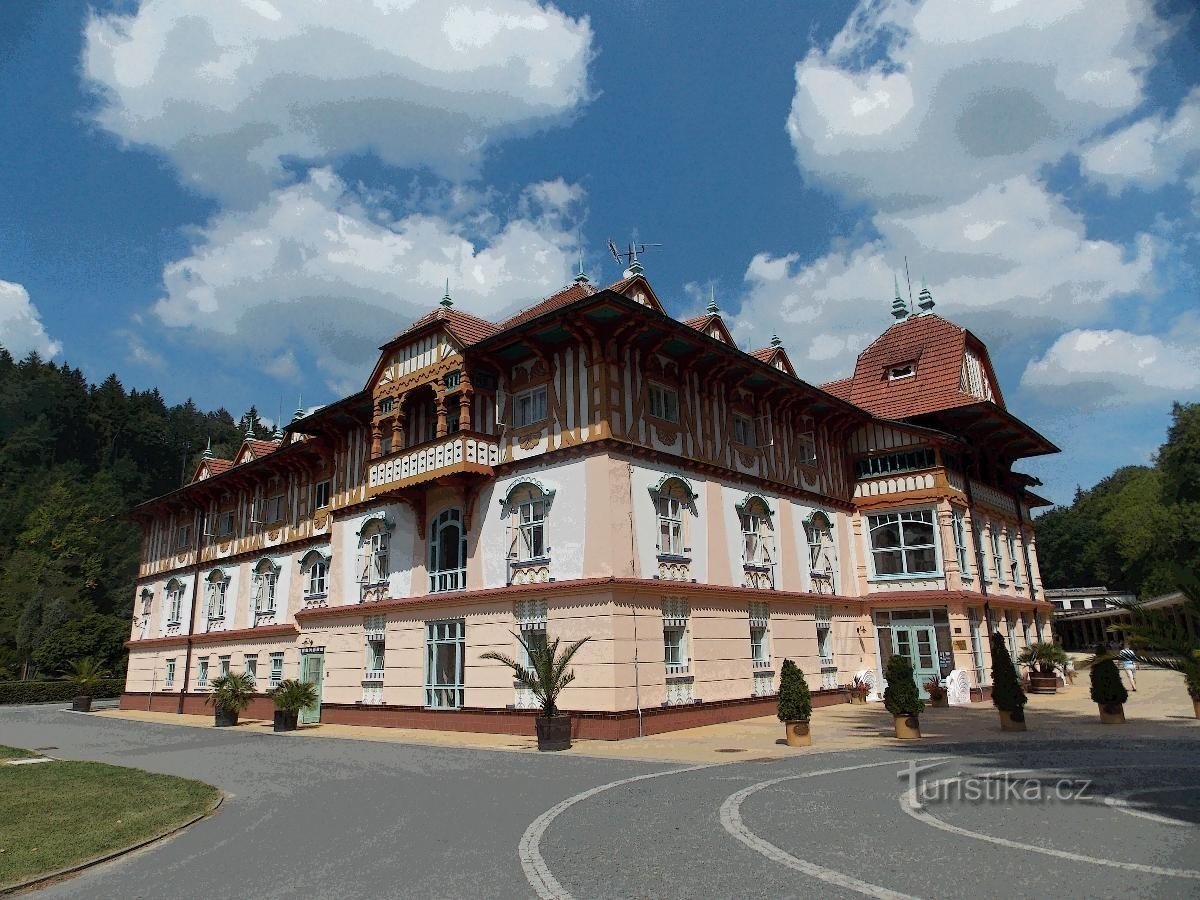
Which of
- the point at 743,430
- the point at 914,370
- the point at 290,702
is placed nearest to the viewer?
the point at 290,702

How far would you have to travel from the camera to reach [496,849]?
26.3 feet

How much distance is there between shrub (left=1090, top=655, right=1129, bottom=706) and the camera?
1783cm

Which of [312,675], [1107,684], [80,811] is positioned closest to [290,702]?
[312,675]

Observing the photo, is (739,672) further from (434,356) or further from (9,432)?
(9,432)

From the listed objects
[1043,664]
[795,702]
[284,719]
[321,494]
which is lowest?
[284,719]

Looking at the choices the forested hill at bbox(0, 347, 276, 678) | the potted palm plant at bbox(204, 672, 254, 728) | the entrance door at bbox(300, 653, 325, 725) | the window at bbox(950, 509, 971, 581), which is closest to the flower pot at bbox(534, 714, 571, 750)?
the entrance door at bbox(300, 653, 325, 725)

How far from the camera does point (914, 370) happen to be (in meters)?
31.5

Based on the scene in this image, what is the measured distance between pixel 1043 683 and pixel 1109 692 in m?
11.6

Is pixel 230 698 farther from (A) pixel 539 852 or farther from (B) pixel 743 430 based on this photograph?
(A) pixel 539 852

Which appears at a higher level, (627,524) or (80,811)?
(627,524)

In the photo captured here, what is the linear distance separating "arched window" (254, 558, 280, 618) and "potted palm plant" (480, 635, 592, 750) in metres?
18.3

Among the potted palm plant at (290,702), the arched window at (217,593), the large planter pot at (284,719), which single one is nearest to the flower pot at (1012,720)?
the potted palm plant at (290,702)

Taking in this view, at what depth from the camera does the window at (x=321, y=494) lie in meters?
31.6

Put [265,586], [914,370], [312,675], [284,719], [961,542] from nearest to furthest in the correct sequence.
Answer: [284,719]
[312,675]
[961,542]
[914,370]
[265,586]
